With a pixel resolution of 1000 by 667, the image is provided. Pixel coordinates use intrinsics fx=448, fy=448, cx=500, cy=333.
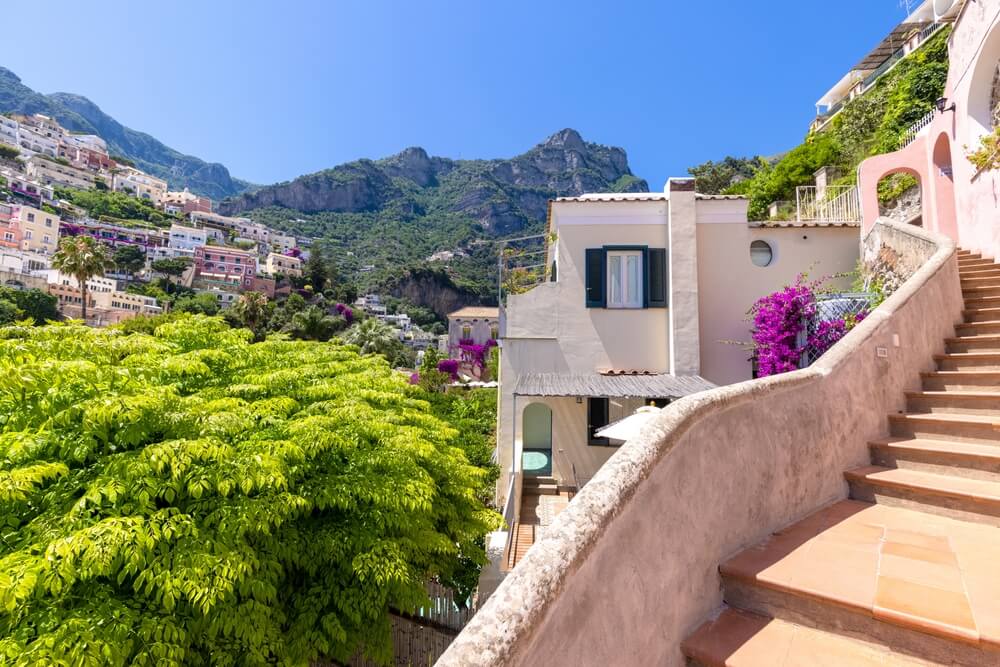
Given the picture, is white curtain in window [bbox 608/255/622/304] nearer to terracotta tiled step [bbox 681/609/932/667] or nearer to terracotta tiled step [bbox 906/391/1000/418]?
terracotta tiled step [bbox 906/391/1000/418]

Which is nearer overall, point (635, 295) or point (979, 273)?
point (979, 273)

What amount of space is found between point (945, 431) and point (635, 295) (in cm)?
851

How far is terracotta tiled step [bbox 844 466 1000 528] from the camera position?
2.69m

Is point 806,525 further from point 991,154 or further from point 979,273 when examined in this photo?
point 991,154

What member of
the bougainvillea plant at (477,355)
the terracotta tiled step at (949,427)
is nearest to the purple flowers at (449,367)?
the bougainvillea plant at (477,355)

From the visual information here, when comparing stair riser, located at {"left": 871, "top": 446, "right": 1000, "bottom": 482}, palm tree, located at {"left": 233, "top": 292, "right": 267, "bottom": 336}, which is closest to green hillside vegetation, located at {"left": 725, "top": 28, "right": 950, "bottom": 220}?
stair riser, located at {"left": 871, "top": 446, "right": 1000, "bottom": 482}

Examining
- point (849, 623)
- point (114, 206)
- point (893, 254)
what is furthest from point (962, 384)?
point (114, 206)

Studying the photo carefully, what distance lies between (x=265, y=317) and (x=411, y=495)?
174 ft

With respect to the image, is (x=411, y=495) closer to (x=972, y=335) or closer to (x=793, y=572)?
(x=793, y=572)

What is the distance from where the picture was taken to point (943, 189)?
10734 millimetres

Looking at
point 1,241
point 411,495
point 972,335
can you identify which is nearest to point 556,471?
point 411,495

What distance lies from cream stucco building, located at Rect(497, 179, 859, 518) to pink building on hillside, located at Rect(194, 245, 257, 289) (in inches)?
3570

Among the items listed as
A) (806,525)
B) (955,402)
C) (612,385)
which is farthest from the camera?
(612,385)

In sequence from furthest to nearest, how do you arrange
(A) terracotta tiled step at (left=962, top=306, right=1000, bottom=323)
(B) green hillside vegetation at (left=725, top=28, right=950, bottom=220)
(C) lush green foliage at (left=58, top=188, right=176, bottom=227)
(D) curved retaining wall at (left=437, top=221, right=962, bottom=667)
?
(C) lush green foliage at (left=58, top=188, right=176, bottom=227)
(B) green hillside vegetation at (left=725, top=28, right=950, bottom=220)
(A) terracotta tiled step at (left=962, top=306, right=1000, bottom=323)
(D) curved retaining wall at (left=437, top=221, right=962, bottom=667)
